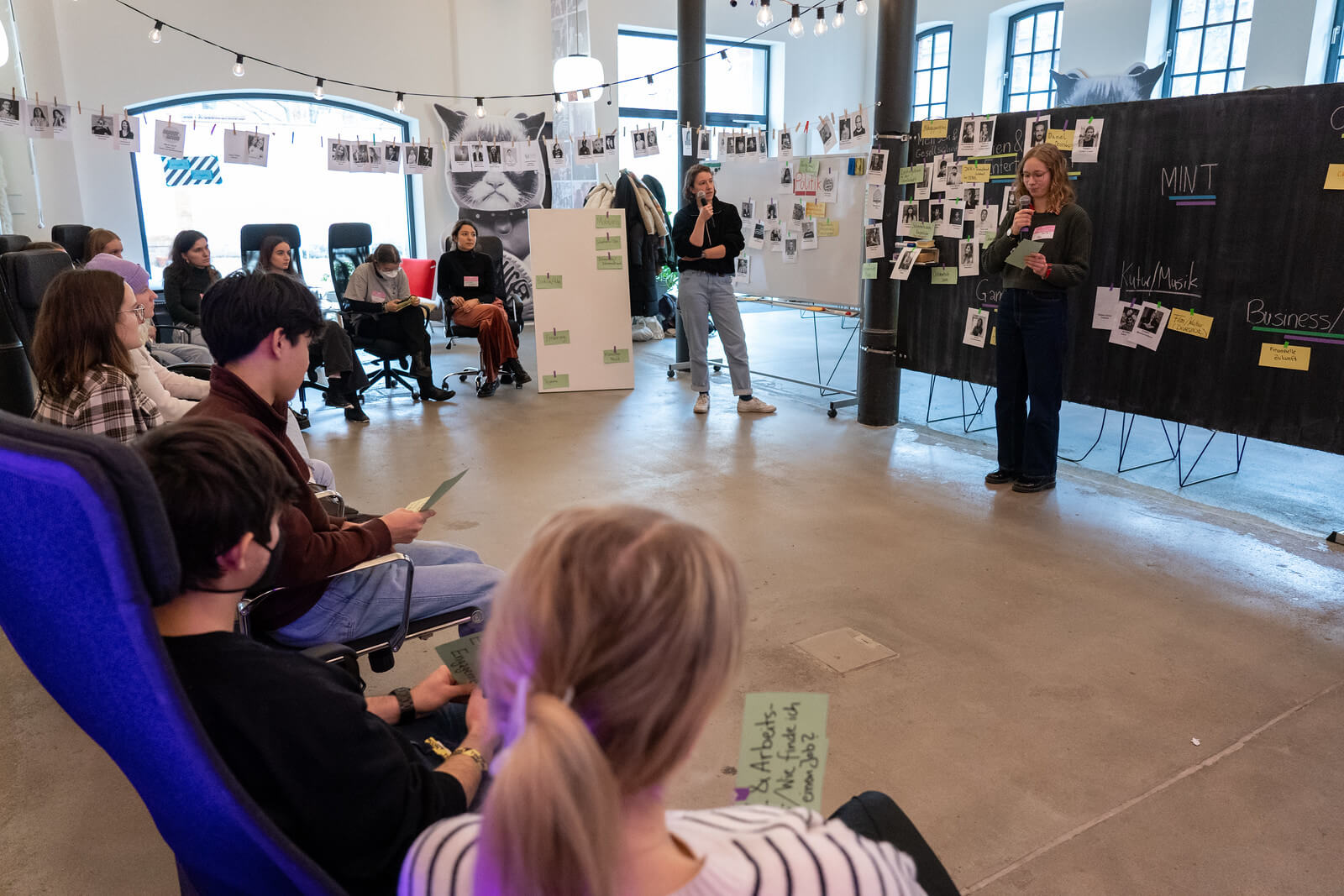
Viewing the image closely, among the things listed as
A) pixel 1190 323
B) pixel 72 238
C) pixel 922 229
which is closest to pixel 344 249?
pixel 72 238

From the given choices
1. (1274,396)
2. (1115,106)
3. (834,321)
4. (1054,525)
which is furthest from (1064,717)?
(834,321)

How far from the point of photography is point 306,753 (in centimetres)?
98

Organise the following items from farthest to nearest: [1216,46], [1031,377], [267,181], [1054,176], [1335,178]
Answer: [1216,46], [267,181], [1031,377], [1054,176], [1335,178]

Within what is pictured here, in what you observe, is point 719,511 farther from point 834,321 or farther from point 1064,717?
point 834,321

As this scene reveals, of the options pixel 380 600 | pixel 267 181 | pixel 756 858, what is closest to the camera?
pixel 756 858

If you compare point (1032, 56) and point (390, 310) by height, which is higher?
point (1032, 56)

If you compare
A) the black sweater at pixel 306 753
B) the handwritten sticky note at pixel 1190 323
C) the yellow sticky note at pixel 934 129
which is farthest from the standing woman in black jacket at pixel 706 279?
the black sweater at pixel 306 753

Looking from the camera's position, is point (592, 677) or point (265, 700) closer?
point (592, 677)

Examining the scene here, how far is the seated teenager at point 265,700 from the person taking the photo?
97 cm

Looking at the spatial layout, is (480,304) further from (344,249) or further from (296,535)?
(296,535)

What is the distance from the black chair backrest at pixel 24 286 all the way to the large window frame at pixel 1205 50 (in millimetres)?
9509

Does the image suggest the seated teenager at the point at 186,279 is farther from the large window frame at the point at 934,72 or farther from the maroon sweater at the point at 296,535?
the large window frame at the point at 934,72

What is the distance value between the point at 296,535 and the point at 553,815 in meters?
1.30

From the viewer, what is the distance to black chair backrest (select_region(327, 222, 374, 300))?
23.8ft
